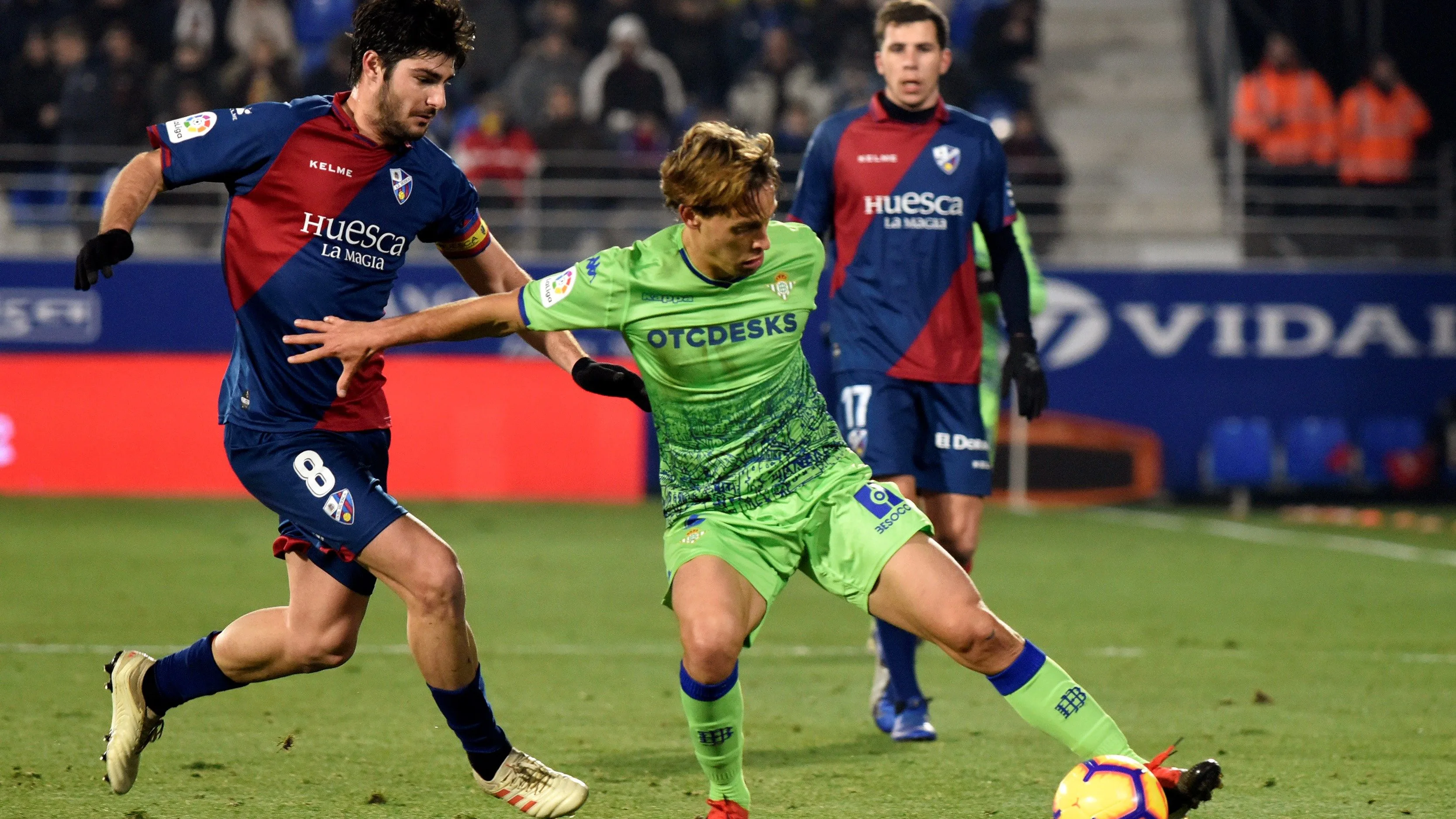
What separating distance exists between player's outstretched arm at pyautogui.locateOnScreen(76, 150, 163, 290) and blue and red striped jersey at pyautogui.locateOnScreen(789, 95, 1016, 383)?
2.54m

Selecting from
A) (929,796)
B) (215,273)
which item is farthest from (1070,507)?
(929,796)

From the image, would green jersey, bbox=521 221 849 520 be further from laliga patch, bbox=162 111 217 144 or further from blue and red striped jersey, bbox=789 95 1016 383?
blue and red striped jersey, bbox=789 95 1016 383

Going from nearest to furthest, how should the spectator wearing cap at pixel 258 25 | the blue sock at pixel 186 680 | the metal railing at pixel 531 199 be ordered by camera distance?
the blue sock at pixel 186 680, the metal railing at pixel 531 199, the spectator wearing cap at pixel 258 25

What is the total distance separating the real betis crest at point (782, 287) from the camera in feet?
16.1

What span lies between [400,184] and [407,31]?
46 cm

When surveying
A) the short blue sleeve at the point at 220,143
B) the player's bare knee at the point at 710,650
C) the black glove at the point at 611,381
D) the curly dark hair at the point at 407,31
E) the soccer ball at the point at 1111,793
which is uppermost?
the curly dark hair at the point at 407,31

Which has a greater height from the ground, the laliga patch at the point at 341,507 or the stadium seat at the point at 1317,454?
the laliga patch at the point at 341,507

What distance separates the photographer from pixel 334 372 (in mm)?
5160

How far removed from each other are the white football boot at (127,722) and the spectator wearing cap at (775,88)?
13.3 m

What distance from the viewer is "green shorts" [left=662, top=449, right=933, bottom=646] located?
Answer: 4.84 meters

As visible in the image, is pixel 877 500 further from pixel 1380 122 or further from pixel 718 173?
pixel 1380 122

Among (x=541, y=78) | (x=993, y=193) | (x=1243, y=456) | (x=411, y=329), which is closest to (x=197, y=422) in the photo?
(x=541, y=78)

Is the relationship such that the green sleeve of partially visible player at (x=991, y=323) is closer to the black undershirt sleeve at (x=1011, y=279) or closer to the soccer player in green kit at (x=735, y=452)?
the black undershirt sleeve at (x=1011, y=279)

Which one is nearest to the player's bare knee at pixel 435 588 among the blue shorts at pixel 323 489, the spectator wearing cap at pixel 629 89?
the blue shorts at pixel 323 489
